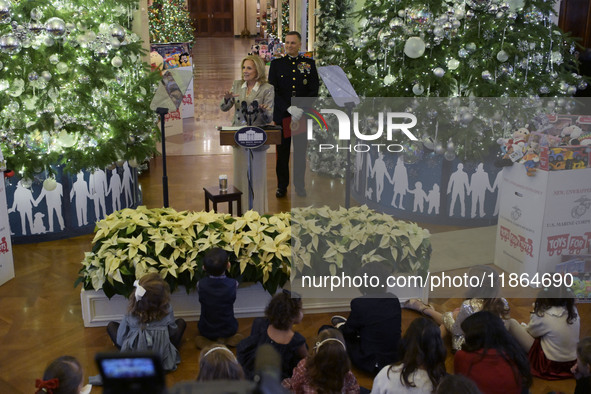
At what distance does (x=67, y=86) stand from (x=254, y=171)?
1.82m

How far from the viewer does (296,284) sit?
16.1 ft

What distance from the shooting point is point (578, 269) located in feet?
17.7

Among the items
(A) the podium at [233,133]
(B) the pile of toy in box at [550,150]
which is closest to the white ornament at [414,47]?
(B) the pile of toy in box at [550,150]

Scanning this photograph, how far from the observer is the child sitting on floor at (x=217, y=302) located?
444 cm

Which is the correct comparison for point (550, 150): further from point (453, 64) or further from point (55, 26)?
point (55, 26)

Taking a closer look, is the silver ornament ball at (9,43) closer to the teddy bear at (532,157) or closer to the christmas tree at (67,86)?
the christmas tree at (67,86)

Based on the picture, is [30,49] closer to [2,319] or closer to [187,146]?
[2,319]

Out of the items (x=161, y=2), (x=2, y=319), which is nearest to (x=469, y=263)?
(x=2, y=319)

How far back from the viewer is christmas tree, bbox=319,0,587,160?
6.27 m

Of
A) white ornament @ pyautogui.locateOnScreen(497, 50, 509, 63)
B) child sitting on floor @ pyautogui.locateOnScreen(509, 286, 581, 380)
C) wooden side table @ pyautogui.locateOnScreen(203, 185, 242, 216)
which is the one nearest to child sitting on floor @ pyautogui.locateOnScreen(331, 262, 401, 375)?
child sitting on floor @ pyautogui.locateOnScreen(509, 286, 581, 380)

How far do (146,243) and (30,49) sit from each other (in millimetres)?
2200

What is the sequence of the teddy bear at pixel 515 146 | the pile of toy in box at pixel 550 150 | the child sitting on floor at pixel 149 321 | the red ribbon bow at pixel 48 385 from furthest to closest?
the teddy bear at pixel 515 146
the pile of toy in box at pixel 550 150
the child sitting on floor at pixel 149 321
the red ribbon bow at pixel 48 385

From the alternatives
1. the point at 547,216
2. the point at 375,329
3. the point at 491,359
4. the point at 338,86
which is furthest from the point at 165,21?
the point at 491,359

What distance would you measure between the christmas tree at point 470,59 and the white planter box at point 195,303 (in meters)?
1.96
